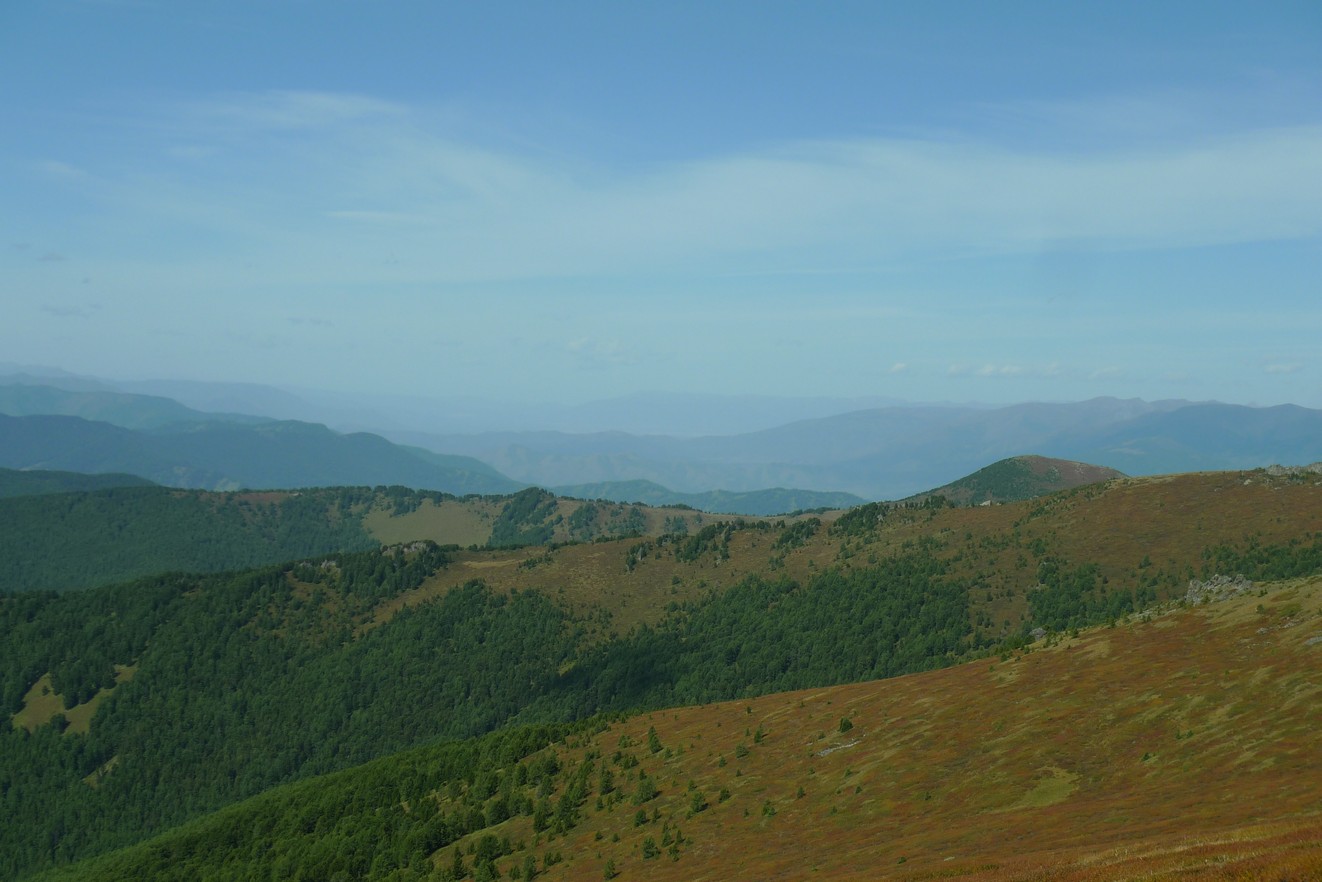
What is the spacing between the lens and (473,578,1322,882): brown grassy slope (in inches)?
1631

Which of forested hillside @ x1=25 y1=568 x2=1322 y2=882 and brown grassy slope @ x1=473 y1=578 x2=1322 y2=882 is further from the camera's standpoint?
forested hillside @ x1=25 y1=568 x2=1322 y2=882

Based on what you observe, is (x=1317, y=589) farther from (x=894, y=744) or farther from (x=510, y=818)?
(x=510, y=818)

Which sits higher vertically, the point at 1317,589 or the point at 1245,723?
the point at 1317,589

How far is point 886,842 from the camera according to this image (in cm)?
5584

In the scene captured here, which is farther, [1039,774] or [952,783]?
[952,783]

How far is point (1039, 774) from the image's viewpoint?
59938 mm

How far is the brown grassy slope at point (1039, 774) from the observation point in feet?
136

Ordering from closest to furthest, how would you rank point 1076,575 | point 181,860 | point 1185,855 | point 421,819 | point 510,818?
point 1185,855, point 510,818, point 421,819, point 181,860, point 1076,575

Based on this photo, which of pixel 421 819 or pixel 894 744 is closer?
pixel 894 744

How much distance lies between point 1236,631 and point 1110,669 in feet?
33.7

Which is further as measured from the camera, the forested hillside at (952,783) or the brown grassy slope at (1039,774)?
the forested hillside at (952,783)

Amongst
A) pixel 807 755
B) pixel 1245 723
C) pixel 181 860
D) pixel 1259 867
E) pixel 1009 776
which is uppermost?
pixel 1259 867

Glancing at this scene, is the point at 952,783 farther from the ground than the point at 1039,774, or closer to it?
closer to it

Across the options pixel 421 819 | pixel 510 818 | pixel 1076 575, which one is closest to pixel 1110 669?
pixel 510 818
